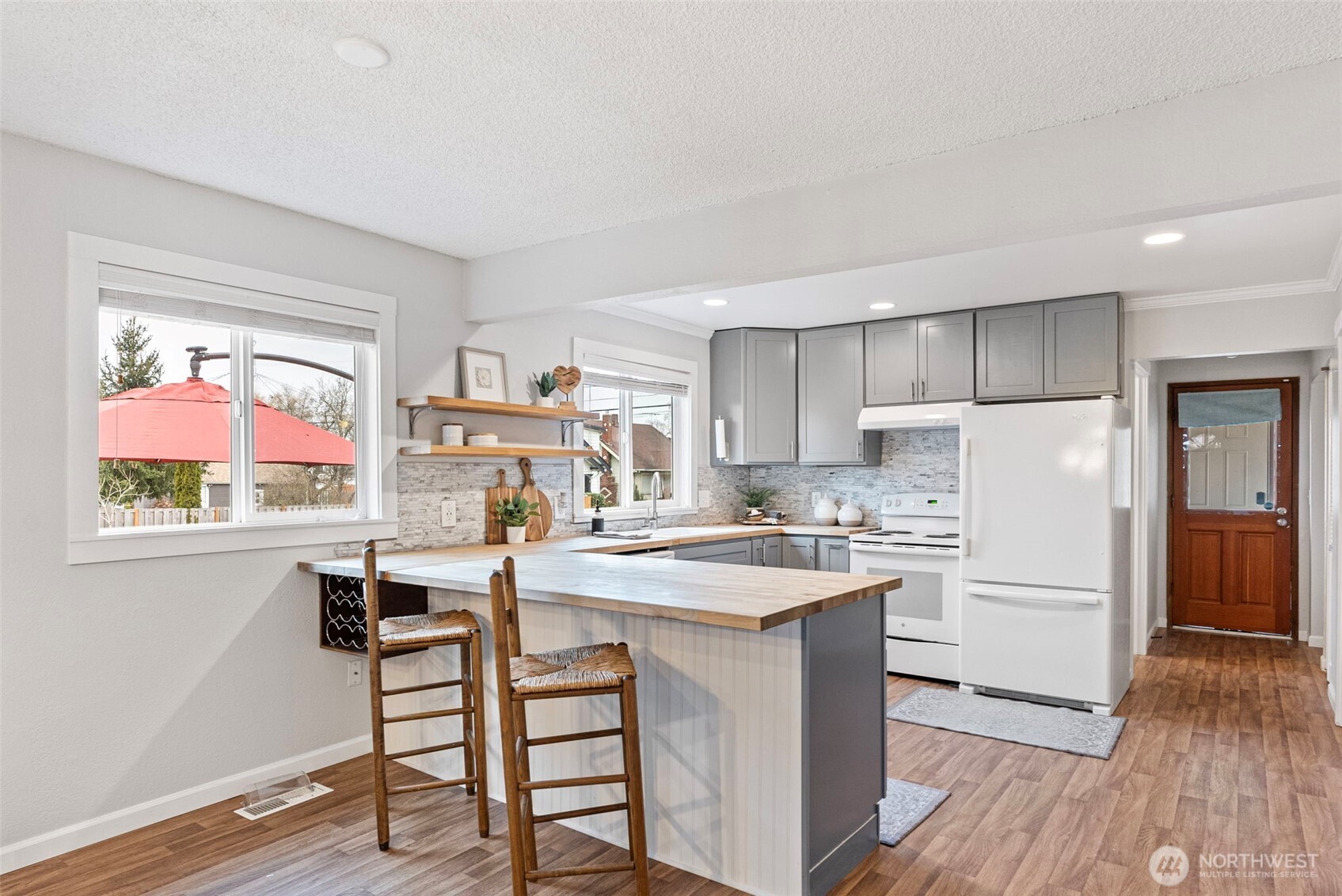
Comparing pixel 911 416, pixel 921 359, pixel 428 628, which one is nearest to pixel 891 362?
pixel 921 359

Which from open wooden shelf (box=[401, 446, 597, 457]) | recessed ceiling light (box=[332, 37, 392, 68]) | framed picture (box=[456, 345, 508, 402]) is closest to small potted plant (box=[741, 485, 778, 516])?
open wooden shelf (box=[401, 446, 597, 457])

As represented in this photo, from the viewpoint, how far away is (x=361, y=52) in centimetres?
198

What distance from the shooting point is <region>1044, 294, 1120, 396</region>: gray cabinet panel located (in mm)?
4508

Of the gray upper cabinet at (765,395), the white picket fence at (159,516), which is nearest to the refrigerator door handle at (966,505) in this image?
the gray upper cabinet at (765,395)

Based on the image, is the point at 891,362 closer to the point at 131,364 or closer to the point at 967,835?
the point at 967,835

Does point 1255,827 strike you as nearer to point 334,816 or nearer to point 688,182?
point 688,182

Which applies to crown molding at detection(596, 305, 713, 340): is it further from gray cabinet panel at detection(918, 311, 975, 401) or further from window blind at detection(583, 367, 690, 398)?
gray cabinet panel at detection(918, 311, 975, 401)

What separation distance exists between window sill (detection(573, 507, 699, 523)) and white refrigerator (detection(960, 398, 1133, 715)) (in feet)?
6.11

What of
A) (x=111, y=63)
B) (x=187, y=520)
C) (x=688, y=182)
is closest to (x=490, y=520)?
(x=187, y=520)

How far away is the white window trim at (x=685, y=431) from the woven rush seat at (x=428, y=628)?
181 cm

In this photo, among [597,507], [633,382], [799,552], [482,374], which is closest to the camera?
[482,374]

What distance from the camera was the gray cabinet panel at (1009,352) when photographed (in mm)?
4727

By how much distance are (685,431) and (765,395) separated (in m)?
0.63

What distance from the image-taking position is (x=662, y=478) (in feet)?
18.2
